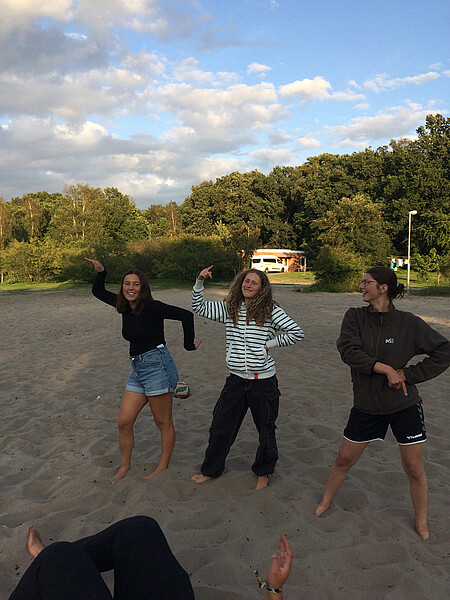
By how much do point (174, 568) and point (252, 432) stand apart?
3.00 m

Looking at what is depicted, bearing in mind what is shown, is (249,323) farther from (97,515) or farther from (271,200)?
(271,200)

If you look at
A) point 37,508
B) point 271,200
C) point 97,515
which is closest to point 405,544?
point 97,515

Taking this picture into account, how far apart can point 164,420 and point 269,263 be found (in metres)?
48.9

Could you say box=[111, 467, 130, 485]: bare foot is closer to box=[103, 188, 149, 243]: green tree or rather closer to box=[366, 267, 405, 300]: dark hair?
box=[366, 267, 405, 300]: dark hair

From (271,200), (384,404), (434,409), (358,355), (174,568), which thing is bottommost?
(434,409)

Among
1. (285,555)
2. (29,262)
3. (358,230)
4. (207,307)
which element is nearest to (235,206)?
(358,230)

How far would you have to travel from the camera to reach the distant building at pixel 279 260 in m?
51.6

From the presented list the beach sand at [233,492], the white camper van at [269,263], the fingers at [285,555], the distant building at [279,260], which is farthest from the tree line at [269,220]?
the fingers at [285,555]

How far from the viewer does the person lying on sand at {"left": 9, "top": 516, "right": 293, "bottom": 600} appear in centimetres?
174

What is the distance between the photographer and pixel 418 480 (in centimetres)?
290

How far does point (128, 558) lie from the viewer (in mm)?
1945

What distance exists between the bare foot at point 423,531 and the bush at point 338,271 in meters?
22.6

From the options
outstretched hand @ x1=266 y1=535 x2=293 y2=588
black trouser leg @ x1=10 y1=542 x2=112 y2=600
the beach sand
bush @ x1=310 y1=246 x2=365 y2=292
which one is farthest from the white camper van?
black trouser leg @ x1=10 y1=542 x2=112 y2=600

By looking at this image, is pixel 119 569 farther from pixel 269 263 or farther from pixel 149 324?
pixel 269 263
